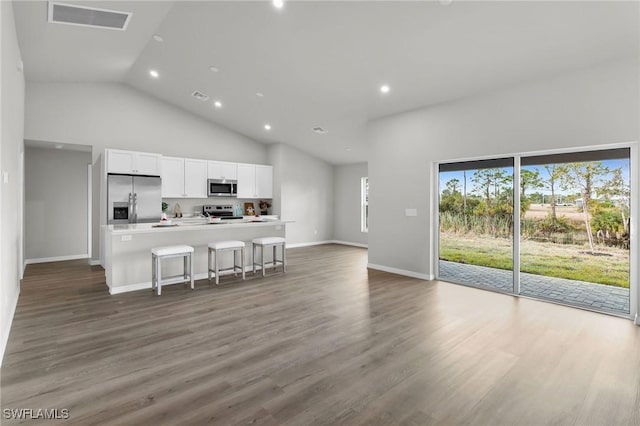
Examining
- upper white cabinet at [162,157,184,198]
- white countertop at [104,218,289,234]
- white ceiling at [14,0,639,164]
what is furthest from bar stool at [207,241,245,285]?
white ceiling at [14,0,639,164]

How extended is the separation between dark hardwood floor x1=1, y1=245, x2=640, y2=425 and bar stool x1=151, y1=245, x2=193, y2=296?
0.26 meters

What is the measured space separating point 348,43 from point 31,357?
445 centimetres

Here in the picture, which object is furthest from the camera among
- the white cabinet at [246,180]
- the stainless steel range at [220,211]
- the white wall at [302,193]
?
the white wall at [302,193]

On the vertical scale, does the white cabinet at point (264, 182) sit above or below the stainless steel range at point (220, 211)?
above

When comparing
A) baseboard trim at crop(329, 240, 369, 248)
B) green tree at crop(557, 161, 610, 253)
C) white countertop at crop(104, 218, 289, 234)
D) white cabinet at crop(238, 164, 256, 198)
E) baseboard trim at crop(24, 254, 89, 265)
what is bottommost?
baseboard trim at crop(24, 254, 89, 265)

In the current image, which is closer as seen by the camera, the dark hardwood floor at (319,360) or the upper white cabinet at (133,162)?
the dark hardwood floor at (319,360)

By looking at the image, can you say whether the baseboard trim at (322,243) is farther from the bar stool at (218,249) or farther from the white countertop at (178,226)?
the bar stool at (218,249)

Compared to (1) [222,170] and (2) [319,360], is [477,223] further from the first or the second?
(1) [222,170]

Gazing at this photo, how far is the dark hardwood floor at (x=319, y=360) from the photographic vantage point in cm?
202

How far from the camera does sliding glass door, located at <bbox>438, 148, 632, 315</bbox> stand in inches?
151

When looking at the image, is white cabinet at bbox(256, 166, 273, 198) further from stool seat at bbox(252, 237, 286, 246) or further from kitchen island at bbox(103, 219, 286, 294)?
stool seat at bbox(252, 237, 286, 246)

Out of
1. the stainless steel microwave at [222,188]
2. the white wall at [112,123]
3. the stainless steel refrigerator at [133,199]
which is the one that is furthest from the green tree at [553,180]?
the white wall at [112,123]

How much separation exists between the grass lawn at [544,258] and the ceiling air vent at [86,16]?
5.49 metres

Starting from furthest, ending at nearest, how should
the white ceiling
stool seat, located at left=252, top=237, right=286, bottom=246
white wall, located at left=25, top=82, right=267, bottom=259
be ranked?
1. white wall, located at left=25, top=82, right=267, bottom=259
2. stool seat, located at left=252, top=237, right=286, bottom=246
3. the white ceiling
